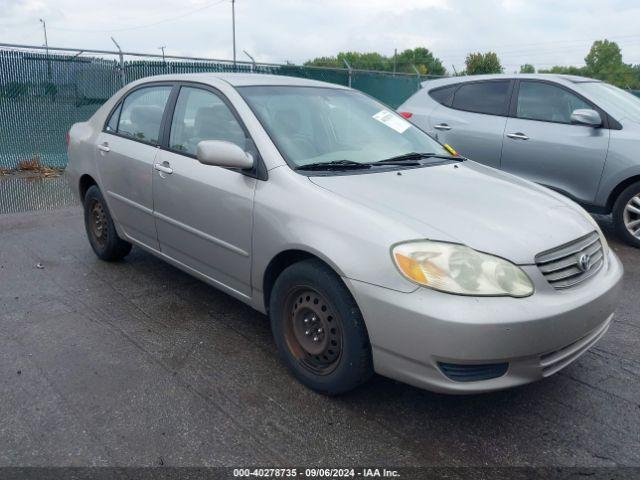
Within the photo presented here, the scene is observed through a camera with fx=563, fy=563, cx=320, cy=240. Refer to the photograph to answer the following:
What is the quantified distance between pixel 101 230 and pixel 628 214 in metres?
4.92

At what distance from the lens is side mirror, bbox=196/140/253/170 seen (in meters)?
3.02

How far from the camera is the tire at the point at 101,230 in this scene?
4648 millimetres

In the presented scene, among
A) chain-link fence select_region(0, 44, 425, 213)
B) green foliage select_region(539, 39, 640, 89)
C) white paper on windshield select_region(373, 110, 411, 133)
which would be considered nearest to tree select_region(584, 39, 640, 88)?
green foliage select_region(539, 39, 640, 89)

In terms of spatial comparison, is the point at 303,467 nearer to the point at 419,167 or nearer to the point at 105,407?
the point at 105,407

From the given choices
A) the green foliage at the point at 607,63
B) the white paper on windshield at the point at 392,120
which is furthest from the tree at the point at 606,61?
the white paper on windshield at the point at 392,120

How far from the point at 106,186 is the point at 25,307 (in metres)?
1.11

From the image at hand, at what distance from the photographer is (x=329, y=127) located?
139 inches

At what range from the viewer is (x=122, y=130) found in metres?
4.43

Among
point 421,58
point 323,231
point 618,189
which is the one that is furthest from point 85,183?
point 421,58

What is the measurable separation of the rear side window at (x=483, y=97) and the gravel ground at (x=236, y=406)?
318 centimetres

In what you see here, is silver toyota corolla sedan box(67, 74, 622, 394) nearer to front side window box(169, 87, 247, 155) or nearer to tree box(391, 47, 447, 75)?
front side window box(169, 87, 247, 155)

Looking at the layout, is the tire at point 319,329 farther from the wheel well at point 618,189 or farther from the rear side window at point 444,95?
the rear side window at point 444,95

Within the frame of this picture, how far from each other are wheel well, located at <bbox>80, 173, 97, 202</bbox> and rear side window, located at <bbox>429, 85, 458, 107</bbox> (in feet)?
13.7

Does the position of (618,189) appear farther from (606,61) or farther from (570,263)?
(606,61)
